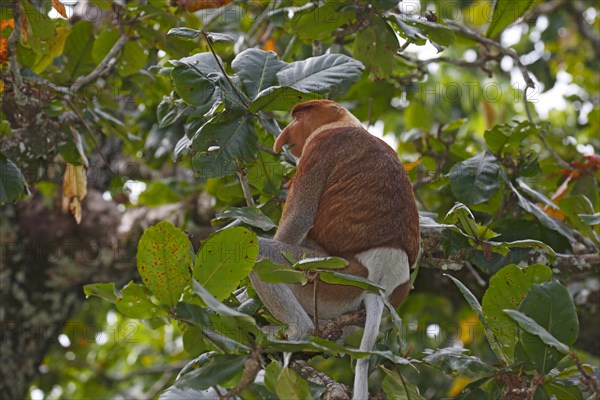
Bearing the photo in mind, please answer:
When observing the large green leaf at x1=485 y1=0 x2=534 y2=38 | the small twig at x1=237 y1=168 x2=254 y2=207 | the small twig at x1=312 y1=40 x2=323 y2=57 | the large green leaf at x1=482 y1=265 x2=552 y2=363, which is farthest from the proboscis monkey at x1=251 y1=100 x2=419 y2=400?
the large green leaf at x1=485 y1=0 x2=534 y2=38

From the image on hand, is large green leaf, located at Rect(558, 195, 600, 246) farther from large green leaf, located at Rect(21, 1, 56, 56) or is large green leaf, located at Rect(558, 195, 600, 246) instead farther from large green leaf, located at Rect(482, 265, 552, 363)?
large green leaf, located at Rect(21, 1, 56, 56)

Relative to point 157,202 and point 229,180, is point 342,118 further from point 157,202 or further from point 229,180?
point 157,202

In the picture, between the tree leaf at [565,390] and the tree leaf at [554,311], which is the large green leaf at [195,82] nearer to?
the tree leaf at [554,311]

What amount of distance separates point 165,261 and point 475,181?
4.92 ft

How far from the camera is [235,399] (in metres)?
1.96

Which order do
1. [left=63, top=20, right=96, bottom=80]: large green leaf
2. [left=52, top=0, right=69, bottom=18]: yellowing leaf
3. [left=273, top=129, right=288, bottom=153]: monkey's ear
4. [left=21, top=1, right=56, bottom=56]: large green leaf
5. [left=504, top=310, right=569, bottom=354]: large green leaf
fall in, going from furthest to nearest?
[left=63, top=20, right=96, bottom=80]: large green leaf
[left=21, top=1, right=56, bottom=56]: large green leaf
[left=52, top=0, right=69, bottom=18]: yellowing leaf
[left=273, top=129, right=288, bottom=153]: monkey's ear
[left=504, top=310, right=569, bottom=354]: large green leaf

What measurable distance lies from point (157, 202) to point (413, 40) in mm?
2023

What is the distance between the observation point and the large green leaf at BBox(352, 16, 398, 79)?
3029mm

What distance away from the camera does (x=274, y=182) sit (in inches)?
115

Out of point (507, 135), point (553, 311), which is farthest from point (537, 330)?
point (507, 135)

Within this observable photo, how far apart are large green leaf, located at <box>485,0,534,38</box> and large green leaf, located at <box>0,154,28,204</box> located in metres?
2.15

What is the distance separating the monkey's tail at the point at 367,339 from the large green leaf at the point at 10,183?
1.45 metres

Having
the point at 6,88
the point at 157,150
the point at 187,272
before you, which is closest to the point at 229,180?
the point at 157,150

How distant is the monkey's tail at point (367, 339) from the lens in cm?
197
